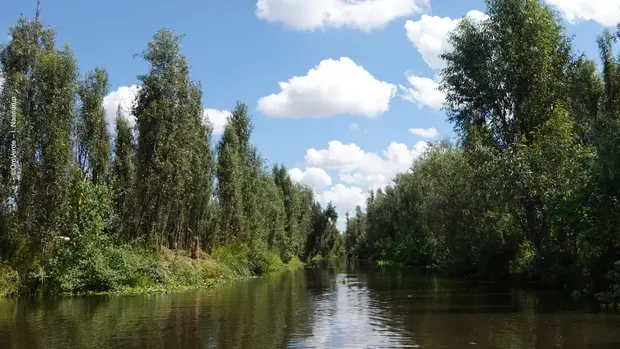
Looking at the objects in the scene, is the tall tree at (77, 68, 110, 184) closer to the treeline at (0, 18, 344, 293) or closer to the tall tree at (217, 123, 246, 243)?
the treeline at (0, 18, 344, 293)

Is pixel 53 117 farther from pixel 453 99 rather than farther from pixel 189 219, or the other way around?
pixel 453 99

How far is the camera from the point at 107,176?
40938 mm

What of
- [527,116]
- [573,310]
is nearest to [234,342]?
[573,310]

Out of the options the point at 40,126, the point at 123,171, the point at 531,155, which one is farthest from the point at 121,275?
the point at 531,155

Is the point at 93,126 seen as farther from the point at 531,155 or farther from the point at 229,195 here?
the point at 531,155

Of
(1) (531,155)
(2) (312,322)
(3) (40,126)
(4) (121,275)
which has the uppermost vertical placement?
(3) (40,126)

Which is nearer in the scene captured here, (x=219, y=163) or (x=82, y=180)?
(x=82, y=180)

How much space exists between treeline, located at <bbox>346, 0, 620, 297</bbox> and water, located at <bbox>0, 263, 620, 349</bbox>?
3574 mm

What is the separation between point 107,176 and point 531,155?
29.6 meters

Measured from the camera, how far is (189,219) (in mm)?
46062

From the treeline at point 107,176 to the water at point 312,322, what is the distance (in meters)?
3.98

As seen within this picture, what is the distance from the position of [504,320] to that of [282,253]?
5960cm

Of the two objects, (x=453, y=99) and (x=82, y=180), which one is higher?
(x=453, y=99)

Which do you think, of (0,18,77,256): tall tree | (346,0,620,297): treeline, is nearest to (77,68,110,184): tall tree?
(0,18,77,256): tall tree
